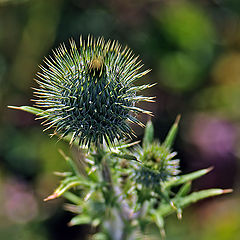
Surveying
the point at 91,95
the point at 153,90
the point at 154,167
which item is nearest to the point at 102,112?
the point at 91,95

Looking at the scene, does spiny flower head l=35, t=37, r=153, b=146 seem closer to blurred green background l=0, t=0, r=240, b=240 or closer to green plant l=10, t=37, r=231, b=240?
green plant l=10, t=37, r=231, b=240

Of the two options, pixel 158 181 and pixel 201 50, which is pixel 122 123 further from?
pixel 201 50

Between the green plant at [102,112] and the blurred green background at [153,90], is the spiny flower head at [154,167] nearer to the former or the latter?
the green plant at [102,112]

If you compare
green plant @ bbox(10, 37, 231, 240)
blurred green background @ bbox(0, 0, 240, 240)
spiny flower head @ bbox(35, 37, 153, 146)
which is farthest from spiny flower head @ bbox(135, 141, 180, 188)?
blurred green background @ bbox(0, 0, 240, 240)

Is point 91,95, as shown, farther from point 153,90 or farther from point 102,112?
point 153,90

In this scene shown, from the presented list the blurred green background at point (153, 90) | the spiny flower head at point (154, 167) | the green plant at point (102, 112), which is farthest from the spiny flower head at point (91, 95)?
the blurred green background at point (153, 90)

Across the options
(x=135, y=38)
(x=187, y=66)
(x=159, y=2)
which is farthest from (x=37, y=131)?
(x=159, y=2)
